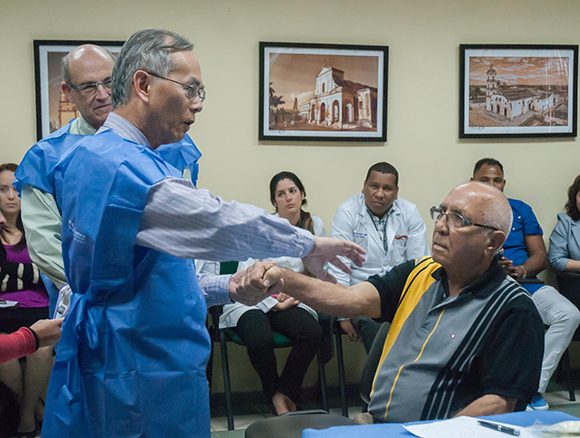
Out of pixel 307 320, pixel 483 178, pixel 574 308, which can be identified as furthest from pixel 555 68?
pixel 307 320

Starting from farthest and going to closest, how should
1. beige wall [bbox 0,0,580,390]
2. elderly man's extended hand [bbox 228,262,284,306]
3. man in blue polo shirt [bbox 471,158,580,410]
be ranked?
beige wall [bbox 0,0,580,390] → man in blue polo shirt [bbox 471,158,580,410] → elderly man's extended hand [bbox 228,262,284,306]

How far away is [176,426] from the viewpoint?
1.65 metres

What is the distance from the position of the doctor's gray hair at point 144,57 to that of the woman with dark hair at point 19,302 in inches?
99.1

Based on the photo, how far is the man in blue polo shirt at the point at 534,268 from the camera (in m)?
4.43

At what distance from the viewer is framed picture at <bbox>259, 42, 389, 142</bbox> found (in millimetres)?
4766

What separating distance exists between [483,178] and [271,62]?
150 cm

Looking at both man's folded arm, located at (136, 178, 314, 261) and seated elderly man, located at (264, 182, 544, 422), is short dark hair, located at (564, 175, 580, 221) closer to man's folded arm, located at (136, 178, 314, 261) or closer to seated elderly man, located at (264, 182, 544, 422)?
seated elderly man, located at (264, 182, 544, 422)

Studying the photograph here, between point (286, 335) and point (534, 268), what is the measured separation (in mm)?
1680

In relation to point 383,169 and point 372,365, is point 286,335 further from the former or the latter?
point 372,365

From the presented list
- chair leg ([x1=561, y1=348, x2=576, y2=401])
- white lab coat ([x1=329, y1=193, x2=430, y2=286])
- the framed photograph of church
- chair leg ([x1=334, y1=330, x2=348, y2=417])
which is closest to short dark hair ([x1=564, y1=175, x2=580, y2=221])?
the framed photograph of church

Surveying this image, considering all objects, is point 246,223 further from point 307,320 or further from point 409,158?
point 409,158

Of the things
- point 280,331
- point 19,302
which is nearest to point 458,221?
point 280,331

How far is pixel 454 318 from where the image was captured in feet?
7.02

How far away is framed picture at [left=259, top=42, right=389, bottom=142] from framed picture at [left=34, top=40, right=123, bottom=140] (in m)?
0.97
